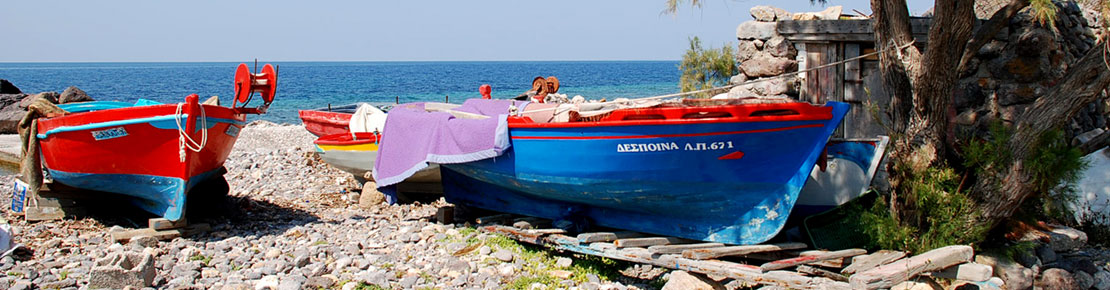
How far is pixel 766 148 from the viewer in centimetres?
687

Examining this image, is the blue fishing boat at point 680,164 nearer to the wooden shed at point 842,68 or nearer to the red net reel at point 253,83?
the wooden shed at point 842,68

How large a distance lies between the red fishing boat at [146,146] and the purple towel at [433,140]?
1372 millimetres

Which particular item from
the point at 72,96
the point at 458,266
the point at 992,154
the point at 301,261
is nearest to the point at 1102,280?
the point at 992,154

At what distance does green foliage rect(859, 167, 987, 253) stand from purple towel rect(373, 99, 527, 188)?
11.3ft

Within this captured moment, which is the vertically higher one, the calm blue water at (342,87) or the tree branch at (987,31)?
the tree branch at (987,31)

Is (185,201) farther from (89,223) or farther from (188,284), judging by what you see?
(188,284)

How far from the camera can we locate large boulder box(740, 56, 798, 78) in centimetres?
921

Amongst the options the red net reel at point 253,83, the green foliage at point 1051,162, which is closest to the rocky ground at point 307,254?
the red net reel at point 253,83

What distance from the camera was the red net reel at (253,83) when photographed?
8898 millimetres

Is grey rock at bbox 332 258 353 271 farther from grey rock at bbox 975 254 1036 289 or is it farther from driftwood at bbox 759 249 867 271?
grey rock at bbox 975 254 1036 289

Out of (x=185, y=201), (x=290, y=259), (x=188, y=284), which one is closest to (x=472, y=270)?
(x=290, y=259)

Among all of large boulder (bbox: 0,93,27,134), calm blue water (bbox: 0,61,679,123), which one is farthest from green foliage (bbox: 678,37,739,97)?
calm blue water (bbox: 0,61,679,123)

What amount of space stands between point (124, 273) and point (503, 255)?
3.00 m

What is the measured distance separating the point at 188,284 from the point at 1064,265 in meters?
6.89
